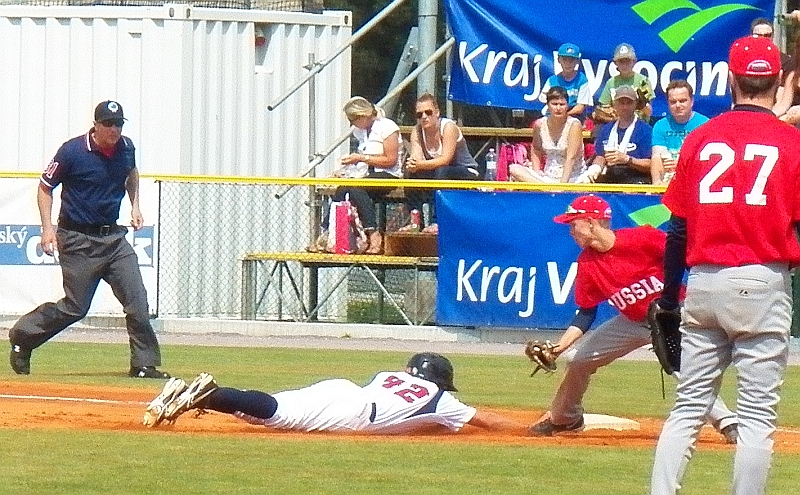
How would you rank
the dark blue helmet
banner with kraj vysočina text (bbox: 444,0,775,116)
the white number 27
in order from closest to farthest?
the white number 27 < the dark blue helmet < banner with kraj vysočina text (bbox: 444,0,775,116)

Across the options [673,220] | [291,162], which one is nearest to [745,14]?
[291,162]

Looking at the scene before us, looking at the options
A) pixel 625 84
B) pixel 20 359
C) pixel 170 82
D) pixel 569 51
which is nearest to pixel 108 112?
pixel 20 359

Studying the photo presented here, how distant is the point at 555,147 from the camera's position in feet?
55.4

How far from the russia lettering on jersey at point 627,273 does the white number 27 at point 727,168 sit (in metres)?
2.77

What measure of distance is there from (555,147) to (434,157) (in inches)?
49.5

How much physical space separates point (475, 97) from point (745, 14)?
9.98 feet

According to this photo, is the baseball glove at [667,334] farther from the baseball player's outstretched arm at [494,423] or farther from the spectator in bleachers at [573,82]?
the spectator in bleachers at [573,82]

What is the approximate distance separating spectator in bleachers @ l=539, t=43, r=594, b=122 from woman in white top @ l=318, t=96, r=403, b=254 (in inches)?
68.2

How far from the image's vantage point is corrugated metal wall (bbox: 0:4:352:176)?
63.7 ft

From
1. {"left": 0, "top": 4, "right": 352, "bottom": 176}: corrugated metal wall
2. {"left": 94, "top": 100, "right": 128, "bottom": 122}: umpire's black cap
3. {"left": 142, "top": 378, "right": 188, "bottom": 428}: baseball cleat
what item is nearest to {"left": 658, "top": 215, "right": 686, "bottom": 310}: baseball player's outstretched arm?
{"left": 142, "top": 378, "right": 188, "bottom": 428}: baseball cleat

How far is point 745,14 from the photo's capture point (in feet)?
60.1

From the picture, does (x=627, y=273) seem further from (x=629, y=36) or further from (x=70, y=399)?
(x=629, y=36)

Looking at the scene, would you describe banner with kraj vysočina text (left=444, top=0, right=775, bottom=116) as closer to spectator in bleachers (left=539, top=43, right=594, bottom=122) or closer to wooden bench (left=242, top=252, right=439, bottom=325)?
spectator in bleachers (left=539, top=43, right=594, bottom=122)

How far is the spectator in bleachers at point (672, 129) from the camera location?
15688 mm
